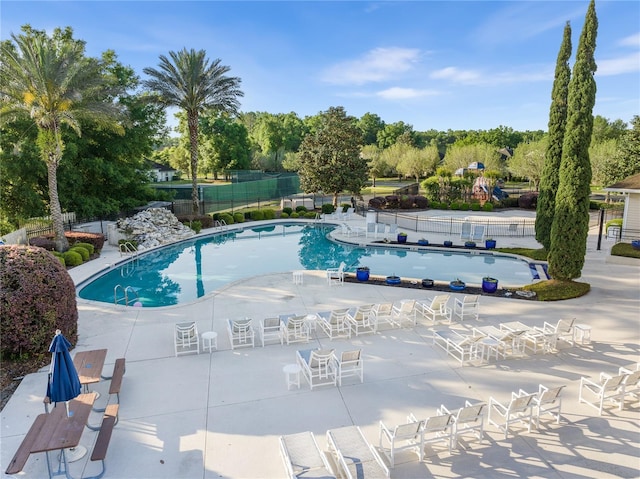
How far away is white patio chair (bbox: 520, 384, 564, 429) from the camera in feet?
22.6

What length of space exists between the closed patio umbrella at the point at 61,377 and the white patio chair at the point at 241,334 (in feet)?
13.2

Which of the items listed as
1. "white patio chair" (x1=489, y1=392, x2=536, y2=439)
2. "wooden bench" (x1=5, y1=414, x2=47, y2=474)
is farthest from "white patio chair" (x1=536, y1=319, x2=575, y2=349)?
"wooden bench" (x1=5, y1=414, x2=47, y2=474)

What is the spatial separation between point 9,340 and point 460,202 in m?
34.7

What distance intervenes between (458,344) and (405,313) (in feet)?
8.48

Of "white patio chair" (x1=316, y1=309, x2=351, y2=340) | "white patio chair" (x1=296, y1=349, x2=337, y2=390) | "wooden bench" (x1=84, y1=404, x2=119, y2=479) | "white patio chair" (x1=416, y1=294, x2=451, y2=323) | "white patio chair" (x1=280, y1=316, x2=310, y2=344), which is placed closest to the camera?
"wooden bench" (x1=84, y1=404, x2=119, y2=479)

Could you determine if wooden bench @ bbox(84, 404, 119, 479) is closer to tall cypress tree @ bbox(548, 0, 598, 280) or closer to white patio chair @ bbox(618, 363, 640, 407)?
white patio chair @ bbox(618, 363, 640, 407)

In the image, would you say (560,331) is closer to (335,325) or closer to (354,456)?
(335,325)

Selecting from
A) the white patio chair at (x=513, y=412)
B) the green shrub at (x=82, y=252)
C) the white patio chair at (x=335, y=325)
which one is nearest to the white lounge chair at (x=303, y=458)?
the white patio chair at (x=513, y=412)

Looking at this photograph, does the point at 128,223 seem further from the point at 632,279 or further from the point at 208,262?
the point at 632,279

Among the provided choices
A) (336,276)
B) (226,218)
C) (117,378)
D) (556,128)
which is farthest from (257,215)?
(117,378)

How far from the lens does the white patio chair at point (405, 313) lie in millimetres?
11344

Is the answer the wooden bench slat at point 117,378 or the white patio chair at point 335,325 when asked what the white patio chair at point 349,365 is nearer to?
the white patio chair at point 335,325

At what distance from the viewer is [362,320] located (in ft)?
35.4

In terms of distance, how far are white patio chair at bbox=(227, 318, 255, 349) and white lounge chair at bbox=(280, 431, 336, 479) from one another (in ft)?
13.6
